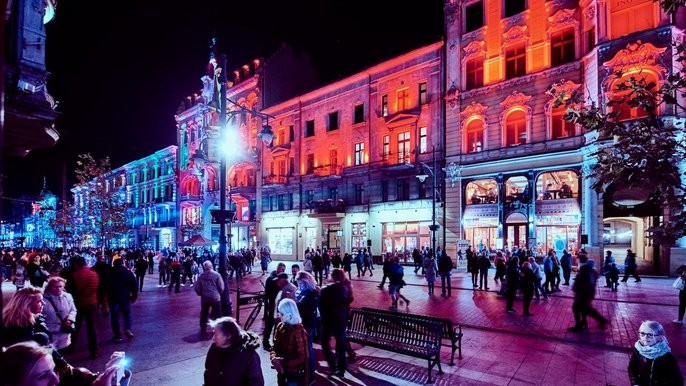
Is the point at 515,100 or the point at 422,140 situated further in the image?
the point at 422,140

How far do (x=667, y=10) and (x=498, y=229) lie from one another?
75.4ft

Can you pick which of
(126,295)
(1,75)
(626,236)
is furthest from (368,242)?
(1,75)

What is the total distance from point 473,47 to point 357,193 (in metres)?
15.0

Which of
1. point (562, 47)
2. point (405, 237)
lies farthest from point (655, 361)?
point (405, 237)

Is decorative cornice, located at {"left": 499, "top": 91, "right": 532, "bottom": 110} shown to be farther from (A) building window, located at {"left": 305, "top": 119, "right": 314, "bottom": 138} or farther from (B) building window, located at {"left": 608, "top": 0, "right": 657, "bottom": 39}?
(A) building window, located at {"left": 305, "top": 119, "right": 314, "bottom": 138}

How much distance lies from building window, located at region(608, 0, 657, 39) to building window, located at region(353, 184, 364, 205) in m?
20.6

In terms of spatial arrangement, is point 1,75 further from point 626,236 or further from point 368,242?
point 368,242

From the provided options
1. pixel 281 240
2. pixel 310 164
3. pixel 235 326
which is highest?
pixel 310 164

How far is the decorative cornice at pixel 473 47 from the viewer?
Result: 2925cm

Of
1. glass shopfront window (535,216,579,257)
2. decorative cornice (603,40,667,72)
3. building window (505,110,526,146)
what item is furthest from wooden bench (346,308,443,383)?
building window (505,110,526,146)

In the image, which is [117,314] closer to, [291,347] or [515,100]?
[291,347]

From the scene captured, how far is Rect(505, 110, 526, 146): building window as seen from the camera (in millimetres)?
27672

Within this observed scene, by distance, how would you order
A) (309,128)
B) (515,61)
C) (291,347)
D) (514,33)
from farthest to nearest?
(309,128) → (515,61) → (514,33) → (291,347)

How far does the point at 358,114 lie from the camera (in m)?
37.2
